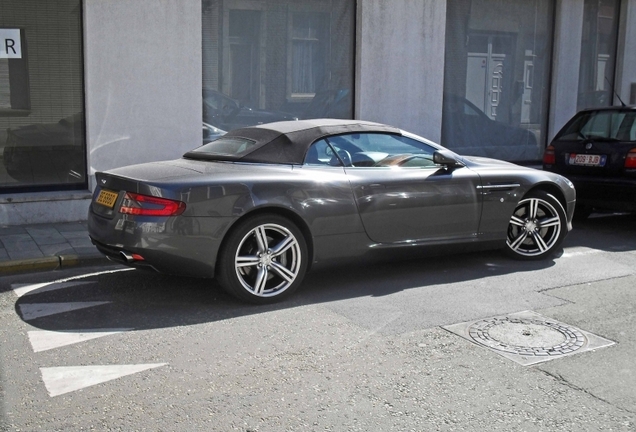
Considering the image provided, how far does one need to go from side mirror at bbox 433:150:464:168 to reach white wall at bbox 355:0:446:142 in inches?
185

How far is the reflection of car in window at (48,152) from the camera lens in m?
9.71

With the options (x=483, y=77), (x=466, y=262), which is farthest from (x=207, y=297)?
(x=483, y=77)

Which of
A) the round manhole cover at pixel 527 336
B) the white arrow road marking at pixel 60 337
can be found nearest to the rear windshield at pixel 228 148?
the white arrow road marking at pixel 60 337

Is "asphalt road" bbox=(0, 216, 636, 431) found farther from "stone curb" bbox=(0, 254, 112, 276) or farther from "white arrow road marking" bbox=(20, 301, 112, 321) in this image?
"stone curb" bbox=(0, 254, 112, 276)

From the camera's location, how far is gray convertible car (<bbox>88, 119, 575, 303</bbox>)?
19.7 feet

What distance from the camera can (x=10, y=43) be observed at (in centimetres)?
957

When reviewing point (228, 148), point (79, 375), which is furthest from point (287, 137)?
point (79, 375)

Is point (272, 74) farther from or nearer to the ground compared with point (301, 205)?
farther from the ground

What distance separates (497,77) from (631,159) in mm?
4443

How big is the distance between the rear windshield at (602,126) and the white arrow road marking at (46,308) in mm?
6606

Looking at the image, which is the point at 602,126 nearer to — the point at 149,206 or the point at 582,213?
the point at 582,213

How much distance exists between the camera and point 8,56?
959 cm

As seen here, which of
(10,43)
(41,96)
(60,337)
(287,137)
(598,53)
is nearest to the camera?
(60,337)

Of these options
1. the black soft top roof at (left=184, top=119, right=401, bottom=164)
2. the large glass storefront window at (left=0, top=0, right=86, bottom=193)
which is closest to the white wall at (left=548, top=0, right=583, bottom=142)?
the black soft top roof at (left=184, top=119, right=401, bottom=164)
